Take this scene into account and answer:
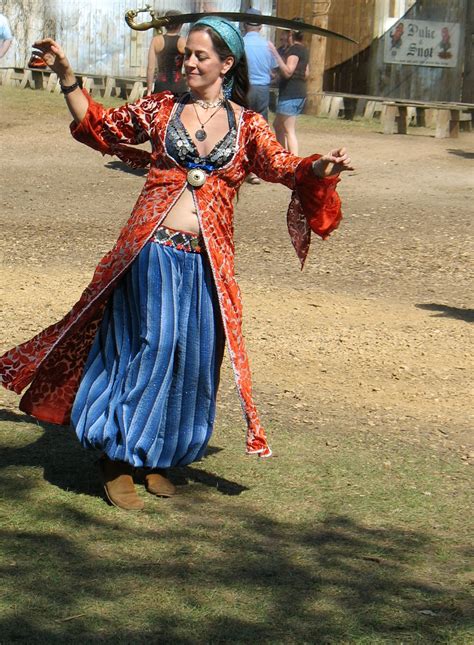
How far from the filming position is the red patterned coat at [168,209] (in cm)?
459

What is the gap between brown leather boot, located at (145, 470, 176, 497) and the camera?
4781 mm

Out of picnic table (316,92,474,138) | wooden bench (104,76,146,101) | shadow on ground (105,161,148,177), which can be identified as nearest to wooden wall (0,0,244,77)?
wooden bench (104,76,146,101)

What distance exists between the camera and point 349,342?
738cm

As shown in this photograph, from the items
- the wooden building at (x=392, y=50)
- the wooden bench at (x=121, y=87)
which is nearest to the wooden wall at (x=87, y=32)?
the wooden bench at (x=121, y=87)

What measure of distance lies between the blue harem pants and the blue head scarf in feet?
2.56

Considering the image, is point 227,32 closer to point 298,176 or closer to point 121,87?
point 298,176

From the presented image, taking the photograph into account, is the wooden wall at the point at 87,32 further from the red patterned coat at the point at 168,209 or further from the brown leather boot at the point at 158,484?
the brown leather boot at the point at 158,484

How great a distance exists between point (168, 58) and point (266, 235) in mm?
2946

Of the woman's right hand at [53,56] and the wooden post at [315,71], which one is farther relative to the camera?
the wooden post at [315,71]

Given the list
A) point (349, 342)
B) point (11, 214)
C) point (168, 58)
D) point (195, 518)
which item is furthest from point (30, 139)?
point (195, 518)

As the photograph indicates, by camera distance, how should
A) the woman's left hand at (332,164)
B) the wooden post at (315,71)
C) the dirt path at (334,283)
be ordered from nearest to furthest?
the woman's left hand at (332,164) < the dirt path at (334,283) < the wooden post at (315,71)

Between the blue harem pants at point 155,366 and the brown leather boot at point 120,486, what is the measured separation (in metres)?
0.09

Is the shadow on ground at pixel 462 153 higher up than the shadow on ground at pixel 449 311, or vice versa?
the shadow on ground at pixel 462 153

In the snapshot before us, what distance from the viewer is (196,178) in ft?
15.0
